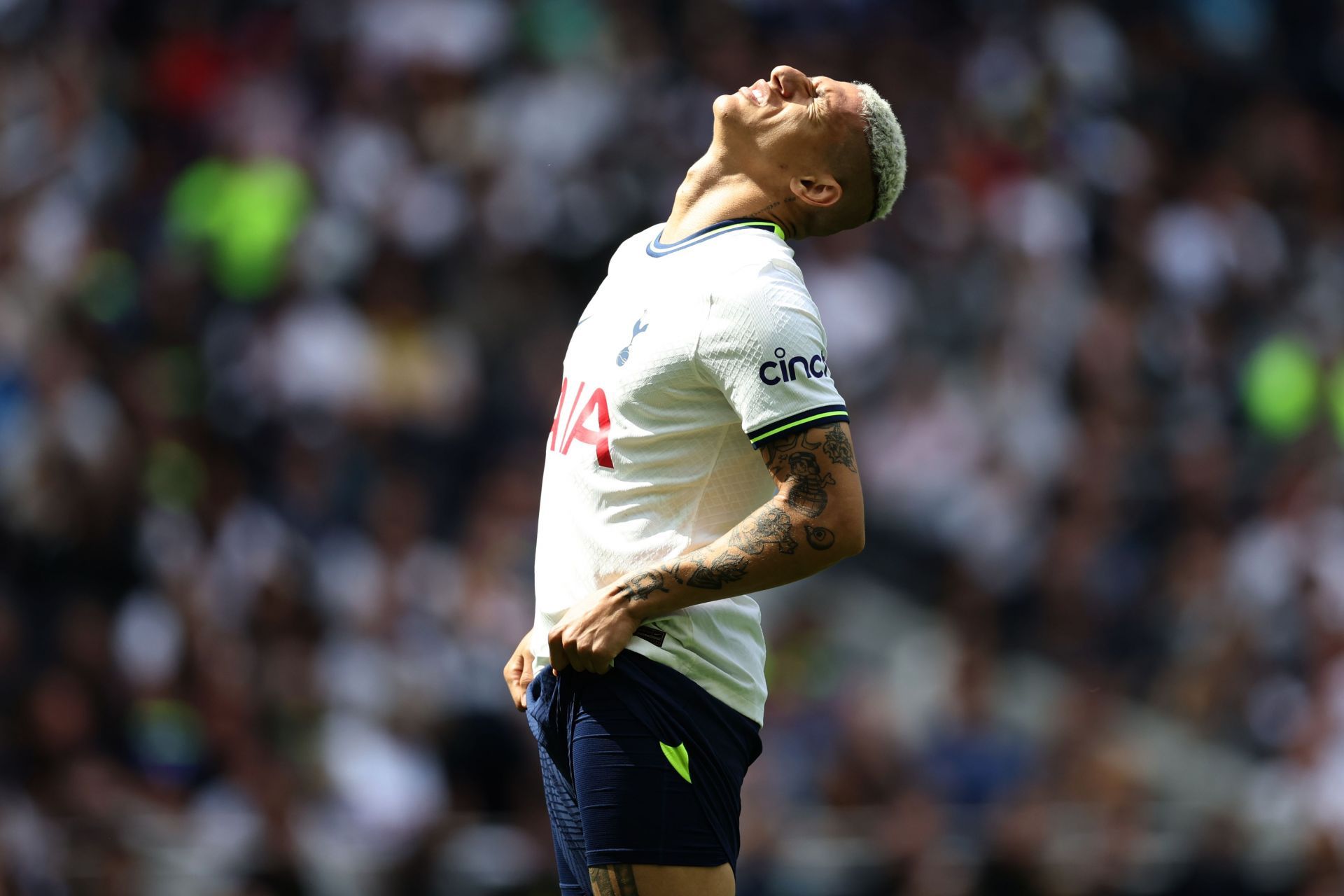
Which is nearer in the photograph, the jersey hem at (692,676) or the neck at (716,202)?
the jersey hem at (692,676)

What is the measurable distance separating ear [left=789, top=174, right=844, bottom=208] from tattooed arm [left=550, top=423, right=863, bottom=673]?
2.31 ft

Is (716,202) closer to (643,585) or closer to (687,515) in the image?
(687,515)

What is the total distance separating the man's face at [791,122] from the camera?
398 centimetres

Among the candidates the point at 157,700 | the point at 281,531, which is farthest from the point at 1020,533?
the point at 157,700

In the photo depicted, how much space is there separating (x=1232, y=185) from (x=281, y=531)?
24.8 feet

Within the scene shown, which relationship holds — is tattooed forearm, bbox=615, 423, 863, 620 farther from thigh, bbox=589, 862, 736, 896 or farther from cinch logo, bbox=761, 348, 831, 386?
thigh, bbox=589, 862, 736, 896

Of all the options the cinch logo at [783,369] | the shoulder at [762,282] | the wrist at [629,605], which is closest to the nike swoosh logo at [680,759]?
the wrist at [629,605]

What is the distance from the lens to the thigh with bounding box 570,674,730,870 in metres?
3.57

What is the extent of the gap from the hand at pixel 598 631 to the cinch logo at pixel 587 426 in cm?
33

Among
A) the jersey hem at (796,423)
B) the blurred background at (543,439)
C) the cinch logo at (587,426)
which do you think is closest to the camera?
the jersey hem at (796,423)

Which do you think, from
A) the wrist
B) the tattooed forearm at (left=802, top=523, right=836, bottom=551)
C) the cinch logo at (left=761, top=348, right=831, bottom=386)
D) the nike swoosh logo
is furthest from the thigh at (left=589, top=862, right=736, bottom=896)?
the cinch logo at (left=761, top=348, right=831, bottom=386)

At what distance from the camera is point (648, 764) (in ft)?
11.8

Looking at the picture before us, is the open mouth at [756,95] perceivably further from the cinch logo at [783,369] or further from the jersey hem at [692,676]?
the jersey hem at [692,676]

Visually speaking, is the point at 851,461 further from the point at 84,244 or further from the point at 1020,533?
the point at 84,244
